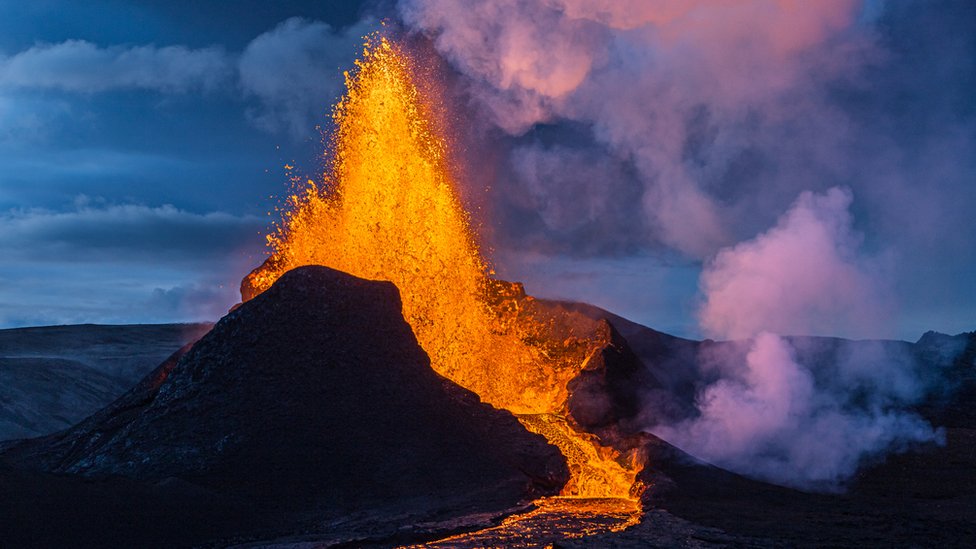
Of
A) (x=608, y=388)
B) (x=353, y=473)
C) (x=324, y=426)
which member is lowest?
(x=353, y=473)

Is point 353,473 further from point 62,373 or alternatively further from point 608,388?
point 62,373

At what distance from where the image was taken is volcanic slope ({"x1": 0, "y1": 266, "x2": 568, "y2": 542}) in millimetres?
13617

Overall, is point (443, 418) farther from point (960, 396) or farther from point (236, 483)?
point (960, 396)

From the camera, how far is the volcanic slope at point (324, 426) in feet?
44.7

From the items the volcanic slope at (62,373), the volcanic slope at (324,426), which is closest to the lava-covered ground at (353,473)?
the volcanic slope at (324,426)

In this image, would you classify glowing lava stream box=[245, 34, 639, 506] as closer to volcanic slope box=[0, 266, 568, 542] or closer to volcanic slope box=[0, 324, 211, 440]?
volcanic slope box=[0, 266, 568, 542]

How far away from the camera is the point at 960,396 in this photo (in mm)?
34094

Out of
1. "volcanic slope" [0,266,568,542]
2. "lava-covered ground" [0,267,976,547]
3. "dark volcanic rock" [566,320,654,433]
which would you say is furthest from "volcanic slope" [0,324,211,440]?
"dark volcanic rock" [566,320,654,433]

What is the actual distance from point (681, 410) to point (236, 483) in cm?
1220

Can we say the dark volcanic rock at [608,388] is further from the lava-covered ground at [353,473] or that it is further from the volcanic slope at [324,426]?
the volcanic slope at [324,426]

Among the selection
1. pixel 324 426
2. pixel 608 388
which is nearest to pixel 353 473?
pixel 324 426

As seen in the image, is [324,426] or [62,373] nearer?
[324,426]

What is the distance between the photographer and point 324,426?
14789mm

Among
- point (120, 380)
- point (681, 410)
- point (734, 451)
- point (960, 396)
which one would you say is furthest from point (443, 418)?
point (120, 380)
